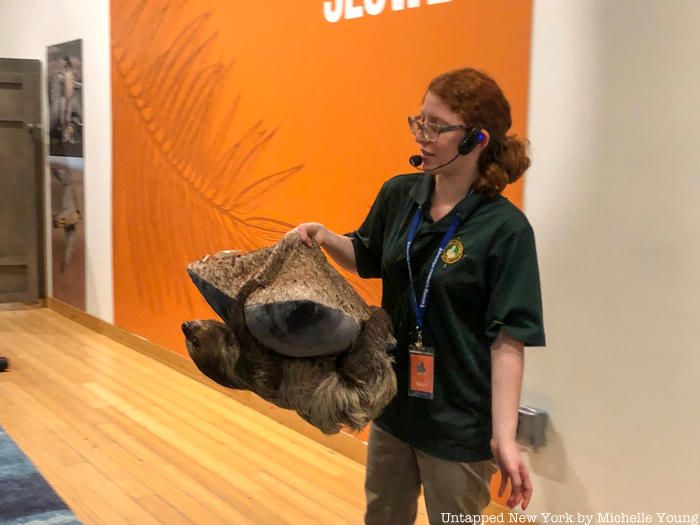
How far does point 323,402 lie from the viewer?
4.44 feet

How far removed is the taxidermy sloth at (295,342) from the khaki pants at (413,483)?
0.22m

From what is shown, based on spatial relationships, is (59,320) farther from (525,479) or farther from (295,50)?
(525,479)

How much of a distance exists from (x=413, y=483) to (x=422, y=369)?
305 millimetres

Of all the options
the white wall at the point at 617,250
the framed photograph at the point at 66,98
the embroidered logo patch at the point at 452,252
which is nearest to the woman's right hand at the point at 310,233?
the embroidered logo patch at the point at 452,252

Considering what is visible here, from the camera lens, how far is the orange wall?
9.00 ft

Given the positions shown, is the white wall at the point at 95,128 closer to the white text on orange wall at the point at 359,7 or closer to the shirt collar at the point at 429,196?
the white text on orange wall at the point at 359,7

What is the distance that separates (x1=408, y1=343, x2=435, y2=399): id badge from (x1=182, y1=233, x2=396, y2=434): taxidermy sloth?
9cm

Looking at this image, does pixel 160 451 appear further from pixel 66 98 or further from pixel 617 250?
pixel 66 98

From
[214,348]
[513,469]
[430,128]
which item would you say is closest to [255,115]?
[430,128]

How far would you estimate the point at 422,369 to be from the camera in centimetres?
148

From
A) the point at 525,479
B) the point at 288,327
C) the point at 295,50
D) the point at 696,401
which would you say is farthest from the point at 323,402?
the point at 295,50

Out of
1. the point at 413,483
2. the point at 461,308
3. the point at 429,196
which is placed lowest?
the point at 413,483

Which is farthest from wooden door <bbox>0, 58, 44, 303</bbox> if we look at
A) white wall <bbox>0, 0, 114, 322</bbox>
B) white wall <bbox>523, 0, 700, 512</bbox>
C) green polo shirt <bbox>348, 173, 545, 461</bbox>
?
green polo shirt <bbox>348, 173, 545, 461</bbox>

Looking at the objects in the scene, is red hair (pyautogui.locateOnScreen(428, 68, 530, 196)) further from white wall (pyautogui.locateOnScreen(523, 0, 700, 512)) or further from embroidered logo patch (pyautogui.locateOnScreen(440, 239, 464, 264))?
white wall (pyautogui.locateOnScreen(523, 0, 700, 512))
